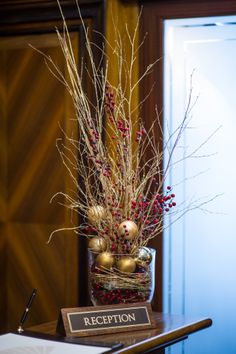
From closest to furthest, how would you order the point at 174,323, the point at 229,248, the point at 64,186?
the point at 174,323, the point at 229,248, the point at 64,186

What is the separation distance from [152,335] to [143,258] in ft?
1.03

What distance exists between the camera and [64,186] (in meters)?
3.39

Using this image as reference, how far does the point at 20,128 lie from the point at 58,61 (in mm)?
370

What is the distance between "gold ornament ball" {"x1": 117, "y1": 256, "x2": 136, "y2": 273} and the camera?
7.57 ft

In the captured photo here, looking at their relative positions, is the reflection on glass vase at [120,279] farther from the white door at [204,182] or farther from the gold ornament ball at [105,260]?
the white door at [204,182]

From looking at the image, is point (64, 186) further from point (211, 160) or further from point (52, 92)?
point (211, 160)

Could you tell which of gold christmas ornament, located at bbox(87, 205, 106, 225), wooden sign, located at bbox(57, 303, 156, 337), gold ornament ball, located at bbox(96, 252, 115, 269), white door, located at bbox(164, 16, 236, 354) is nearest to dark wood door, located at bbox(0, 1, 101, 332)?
white door, located at bbox(164, 16, 236, 354)

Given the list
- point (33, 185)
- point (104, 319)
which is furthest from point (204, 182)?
point (104, 319)

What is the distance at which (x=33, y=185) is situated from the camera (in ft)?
11.4

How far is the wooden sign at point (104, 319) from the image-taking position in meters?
2.08

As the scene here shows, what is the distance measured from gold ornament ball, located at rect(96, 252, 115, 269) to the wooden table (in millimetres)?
228

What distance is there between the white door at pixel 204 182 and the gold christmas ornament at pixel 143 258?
86 cm

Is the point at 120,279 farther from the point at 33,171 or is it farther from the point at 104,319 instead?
the point at 33,171

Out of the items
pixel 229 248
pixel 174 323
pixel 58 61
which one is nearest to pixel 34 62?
pixel 58 61
